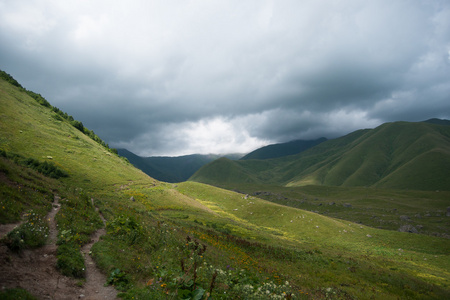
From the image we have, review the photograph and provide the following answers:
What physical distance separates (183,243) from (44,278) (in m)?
9.21

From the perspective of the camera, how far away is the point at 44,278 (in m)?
8.55

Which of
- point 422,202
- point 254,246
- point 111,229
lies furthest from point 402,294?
point 422,202

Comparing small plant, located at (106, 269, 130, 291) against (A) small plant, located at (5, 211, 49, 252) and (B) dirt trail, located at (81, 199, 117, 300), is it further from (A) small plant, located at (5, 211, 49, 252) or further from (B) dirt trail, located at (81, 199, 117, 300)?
(A) small plant, located at (5, 211, 49, 252)

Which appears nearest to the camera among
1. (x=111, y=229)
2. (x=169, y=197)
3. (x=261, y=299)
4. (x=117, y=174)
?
(x=261, y=299)

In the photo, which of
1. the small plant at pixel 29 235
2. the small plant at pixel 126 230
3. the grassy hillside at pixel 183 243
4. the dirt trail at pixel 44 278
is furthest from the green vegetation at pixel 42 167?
the dirt trail at pixel 44 278

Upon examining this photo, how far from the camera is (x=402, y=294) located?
752 inches

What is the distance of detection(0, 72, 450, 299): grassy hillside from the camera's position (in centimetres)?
1038

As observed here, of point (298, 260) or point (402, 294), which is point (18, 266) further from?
point (402, 294)

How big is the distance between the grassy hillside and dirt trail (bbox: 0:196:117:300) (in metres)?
0.41

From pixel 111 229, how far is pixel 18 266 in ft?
27.6

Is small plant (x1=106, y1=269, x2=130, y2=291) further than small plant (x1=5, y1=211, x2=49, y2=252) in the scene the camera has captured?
Yes

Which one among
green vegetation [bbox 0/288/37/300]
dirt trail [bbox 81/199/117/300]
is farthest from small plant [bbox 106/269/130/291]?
green vegetation [bbox 0/288/37/300]

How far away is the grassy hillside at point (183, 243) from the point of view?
10.4m

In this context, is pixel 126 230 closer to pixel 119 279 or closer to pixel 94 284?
pixel 119 279
